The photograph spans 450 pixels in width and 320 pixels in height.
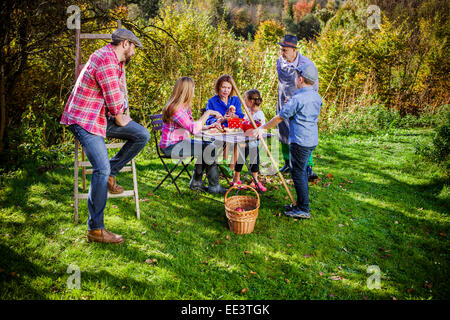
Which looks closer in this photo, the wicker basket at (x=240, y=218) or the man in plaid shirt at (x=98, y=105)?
the man in plaid shirt at (x=98, y=105)

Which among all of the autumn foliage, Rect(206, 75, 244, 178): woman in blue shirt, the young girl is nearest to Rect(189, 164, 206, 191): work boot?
the young girl

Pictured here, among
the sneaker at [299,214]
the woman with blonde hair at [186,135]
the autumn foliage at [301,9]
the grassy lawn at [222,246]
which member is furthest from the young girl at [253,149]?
the autumn foliage at [301,9]

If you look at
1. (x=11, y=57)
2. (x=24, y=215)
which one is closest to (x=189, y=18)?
(x=11, y=57)

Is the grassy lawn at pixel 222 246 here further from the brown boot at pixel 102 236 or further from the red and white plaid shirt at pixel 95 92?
the red and white plaid shirt at pixel 95 92

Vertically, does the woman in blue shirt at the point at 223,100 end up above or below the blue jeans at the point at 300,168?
above

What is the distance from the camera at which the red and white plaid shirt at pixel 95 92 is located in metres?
2.53

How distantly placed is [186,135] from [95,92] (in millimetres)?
1486

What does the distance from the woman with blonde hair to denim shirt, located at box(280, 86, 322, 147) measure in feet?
3.63

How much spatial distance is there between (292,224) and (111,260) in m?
2.11

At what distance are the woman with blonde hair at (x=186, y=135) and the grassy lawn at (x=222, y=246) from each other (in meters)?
0.38

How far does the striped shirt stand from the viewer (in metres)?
3.65

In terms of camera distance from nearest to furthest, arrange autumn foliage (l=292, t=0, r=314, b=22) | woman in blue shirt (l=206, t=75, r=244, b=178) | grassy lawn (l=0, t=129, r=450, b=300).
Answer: grassy lawn (l=0, t=129, r=450, b=300)
woman in blue shirt (l=206, t=75, r=244, b=178)
autumn foliage (l=292, t=0, r=314, b=22)

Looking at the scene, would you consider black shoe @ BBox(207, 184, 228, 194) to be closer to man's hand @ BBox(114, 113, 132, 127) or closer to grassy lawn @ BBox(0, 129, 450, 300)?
grassy lawn @ BBox(0, 129, 450, 300)
